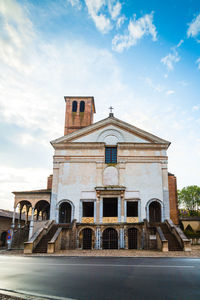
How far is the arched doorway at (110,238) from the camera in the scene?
24250 mm

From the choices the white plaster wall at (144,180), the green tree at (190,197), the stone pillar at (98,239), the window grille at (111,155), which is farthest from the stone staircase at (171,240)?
the green tree at (190,197)

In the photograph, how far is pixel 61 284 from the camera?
22.1ft

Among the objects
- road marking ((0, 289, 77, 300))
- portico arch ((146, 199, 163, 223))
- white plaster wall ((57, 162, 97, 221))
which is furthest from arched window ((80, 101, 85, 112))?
road marking ((0, 289, 77, 300))

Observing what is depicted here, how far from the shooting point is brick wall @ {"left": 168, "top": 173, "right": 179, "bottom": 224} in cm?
2631

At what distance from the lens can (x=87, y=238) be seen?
24781 millimetres

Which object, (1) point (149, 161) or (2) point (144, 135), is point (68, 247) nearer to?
(1) point (149, 161)

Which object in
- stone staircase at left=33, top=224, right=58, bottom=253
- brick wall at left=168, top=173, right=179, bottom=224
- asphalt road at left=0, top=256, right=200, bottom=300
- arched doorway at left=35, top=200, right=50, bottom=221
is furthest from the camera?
arched doorway at left=35, top=200, right=50, bottom=221

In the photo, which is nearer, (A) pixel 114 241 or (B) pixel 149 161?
(A) pixel 114 241

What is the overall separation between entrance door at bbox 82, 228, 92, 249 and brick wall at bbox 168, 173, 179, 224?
8556 mm

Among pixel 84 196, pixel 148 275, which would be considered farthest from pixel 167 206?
pixel 148 275

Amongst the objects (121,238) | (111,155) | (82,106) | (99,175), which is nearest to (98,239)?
(121,238)

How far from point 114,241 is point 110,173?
22.1 feet

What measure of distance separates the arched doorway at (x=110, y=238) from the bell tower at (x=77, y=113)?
51.2 ft

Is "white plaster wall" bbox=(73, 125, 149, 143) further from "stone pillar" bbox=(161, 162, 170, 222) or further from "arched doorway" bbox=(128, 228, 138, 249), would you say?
"arched doorway" bbox=(128, 228, 138, 249)
